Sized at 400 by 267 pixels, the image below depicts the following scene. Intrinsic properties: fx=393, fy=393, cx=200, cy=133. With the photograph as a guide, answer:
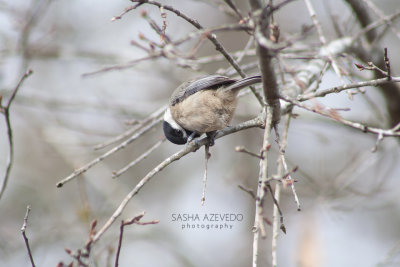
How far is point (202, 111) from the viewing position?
148 inches

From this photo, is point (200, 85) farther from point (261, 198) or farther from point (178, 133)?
point (261, 198)

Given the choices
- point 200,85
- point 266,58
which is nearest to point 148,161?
point 200,85

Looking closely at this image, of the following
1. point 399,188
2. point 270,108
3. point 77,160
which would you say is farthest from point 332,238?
point 270,108

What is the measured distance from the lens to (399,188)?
16.7 feet

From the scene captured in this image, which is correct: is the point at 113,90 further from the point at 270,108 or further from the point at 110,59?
the point at 270,108

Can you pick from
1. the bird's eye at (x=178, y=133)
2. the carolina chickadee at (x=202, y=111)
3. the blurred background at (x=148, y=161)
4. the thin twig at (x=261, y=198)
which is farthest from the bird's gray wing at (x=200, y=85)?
the thin twig at (x=261, y=198)

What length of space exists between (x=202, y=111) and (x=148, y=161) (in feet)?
18.1

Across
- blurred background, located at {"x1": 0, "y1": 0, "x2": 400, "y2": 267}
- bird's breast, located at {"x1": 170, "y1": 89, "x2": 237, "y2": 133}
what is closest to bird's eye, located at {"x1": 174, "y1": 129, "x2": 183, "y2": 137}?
bird's breast, located at {"x1": 170, "y1": 89, "x2": 237, "y2": 133}

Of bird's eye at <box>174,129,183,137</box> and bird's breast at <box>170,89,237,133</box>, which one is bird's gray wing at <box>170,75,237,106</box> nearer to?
bird's breast at <box>170,89,237,133</box>

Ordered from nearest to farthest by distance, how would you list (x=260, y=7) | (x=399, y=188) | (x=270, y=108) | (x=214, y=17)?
(x=260, y=7), (x=270, y=108), (x=399, y=188), (x=214, y=17)

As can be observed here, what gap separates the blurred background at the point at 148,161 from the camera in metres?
5.32

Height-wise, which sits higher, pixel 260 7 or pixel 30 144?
pixel 30 144

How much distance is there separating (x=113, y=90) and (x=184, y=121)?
4847mm

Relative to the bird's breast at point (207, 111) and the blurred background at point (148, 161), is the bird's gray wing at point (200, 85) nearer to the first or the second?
the bird's breast at point (207, 111)
